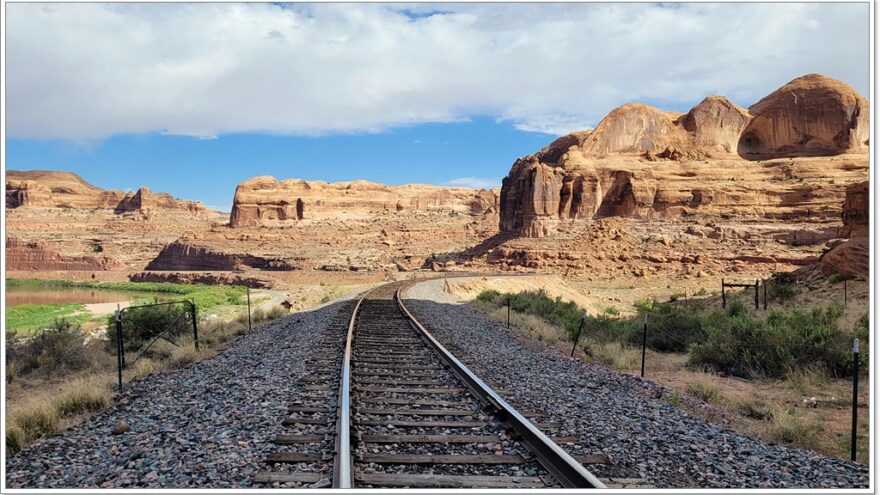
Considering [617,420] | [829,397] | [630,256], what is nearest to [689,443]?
[617,420]

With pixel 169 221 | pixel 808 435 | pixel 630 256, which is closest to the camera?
pixel 808 435

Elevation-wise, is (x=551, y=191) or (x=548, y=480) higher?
(x=551, y=191)

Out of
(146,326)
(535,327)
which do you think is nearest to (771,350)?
(535,327)

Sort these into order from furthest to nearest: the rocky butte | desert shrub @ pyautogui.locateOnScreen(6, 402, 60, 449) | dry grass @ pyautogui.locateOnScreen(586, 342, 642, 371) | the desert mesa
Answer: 1. the rocky butte
2. the desert mesa
3. dry grass @ pyautogui.locateOnScreen(586, 342, 642, 371)
4. desert shrub @ pyautogui.locateOnScreen(6, 402, 60, 449)

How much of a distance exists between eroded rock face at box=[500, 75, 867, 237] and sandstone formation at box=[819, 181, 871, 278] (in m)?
35.2

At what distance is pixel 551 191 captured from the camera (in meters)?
70.4

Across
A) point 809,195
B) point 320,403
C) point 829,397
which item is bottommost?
point 829,397

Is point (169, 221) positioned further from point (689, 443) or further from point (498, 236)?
point (689, 443)

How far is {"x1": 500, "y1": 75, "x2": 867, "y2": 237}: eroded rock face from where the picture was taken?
6775 centimetres

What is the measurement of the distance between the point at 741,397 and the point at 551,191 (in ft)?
207

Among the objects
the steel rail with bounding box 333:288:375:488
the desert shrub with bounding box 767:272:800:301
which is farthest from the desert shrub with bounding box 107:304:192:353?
the desert shrub with bounding box 767:272:800:301

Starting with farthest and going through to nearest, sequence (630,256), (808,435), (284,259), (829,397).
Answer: (284,259)
(630,256)
(829,397)
(808,435)

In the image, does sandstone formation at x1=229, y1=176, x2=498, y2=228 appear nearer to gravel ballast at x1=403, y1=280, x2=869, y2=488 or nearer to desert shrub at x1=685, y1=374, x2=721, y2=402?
gravel ballast at x1=403, y1=280, x2=869, y2=488

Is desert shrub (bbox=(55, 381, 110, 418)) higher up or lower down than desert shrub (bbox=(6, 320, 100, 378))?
higher up
